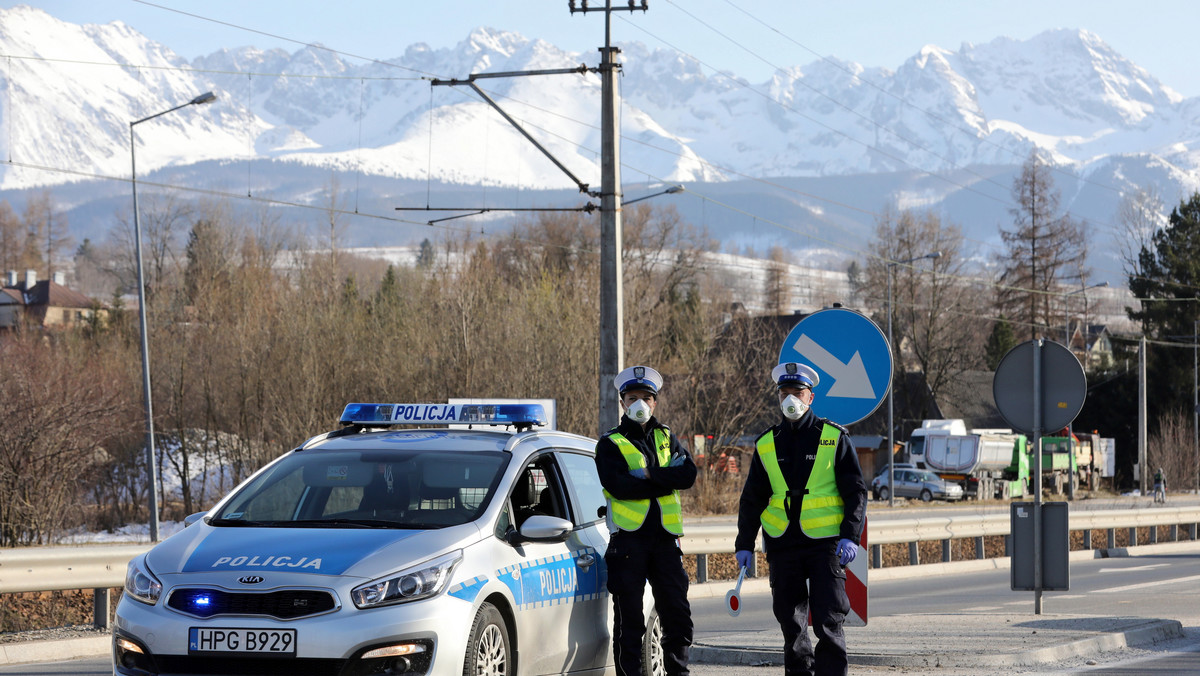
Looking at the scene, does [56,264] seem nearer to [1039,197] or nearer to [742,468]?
[1039,197]

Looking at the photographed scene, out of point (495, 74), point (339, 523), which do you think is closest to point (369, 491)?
point (339, 523)

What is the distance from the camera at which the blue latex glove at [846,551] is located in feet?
23.2

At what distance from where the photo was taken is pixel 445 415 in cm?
803

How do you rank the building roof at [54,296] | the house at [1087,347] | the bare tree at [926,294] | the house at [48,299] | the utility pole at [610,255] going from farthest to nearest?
the building roof at [54,296]
the house at [48,299]
the house at [1087,347]
the bare tree at [926,294]
the utility pole at [610,255]

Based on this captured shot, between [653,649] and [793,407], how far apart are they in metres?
1.78

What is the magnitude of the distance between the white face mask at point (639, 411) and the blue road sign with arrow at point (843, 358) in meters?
2.30

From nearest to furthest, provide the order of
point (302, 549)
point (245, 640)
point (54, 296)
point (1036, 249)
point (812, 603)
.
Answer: point (245, 640)
point (302, 549)
point (812, 603)
point (1036, 249)
point (54, 296)

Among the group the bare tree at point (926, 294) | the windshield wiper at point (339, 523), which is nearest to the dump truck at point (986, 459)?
the bare tree at point (926, 294)

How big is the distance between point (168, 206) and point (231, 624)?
246ft

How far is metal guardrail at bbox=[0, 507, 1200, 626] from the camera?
1114 centimetres

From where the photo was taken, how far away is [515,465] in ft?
23.9

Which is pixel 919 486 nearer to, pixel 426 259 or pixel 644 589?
pixel 426 259

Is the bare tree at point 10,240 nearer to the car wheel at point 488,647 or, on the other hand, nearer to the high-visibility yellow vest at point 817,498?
the high-visibility yellow vest at point 817,498

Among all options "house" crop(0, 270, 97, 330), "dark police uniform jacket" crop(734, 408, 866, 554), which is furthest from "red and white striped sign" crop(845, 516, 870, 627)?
"house" crop(0, 270, 97, 330)
